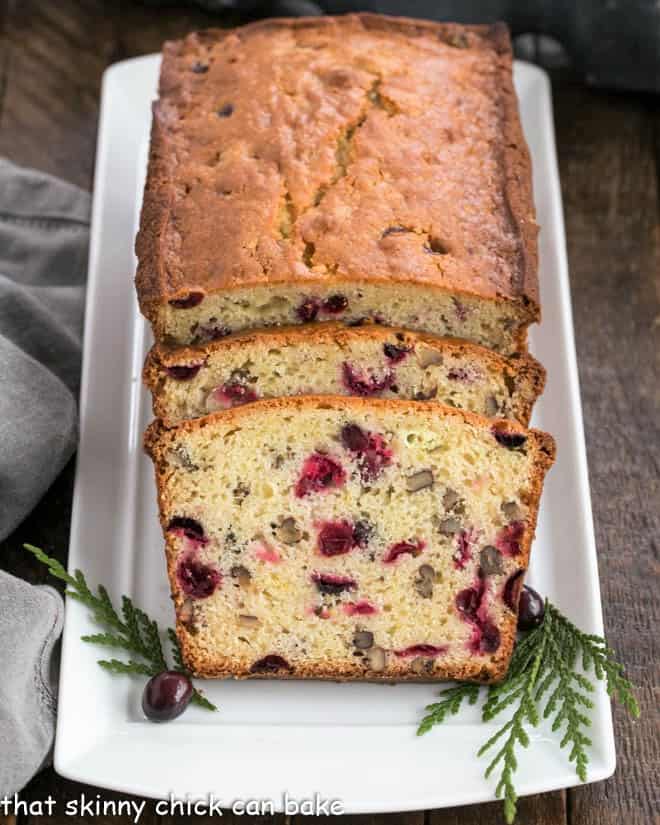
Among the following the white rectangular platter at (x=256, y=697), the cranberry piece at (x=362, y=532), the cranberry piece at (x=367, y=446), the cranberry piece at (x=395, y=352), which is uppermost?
the cranberry piece at (x=395, y=352)

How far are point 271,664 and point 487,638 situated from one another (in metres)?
0.56

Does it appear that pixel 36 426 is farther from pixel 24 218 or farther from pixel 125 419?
pixel 24 218

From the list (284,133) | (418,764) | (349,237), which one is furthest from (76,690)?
(284,133)

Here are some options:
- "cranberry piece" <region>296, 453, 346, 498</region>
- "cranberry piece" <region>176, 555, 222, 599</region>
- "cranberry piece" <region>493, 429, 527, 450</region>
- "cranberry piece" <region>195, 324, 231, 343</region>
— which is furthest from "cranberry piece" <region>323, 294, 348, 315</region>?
"cranberry piece" <region>176, 555, 222, 599</region>

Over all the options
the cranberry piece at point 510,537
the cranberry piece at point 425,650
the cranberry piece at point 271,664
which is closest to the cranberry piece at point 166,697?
the cranberry piece at point 271,664

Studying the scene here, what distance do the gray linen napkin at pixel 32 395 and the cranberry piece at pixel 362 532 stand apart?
802 mm

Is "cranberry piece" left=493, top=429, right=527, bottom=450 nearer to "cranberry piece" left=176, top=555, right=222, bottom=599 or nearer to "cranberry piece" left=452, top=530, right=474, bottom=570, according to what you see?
"cranberry piece" left=452, top=530, right=474, bottom=570

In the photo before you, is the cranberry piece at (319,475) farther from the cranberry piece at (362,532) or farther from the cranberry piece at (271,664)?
the cranberry piece at (271,664)

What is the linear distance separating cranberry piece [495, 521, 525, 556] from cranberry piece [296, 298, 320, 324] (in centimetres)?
74

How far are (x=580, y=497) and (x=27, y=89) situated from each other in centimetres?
269

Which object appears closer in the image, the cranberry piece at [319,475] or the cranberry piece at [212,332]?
the cranberry piece at [319,475]

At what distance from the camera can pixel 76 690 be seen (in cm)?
317

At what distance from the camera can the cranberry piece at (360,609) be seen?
3.22 meters

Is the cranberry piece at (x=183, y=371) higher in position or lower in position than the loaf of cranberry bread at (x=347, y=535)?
higher
